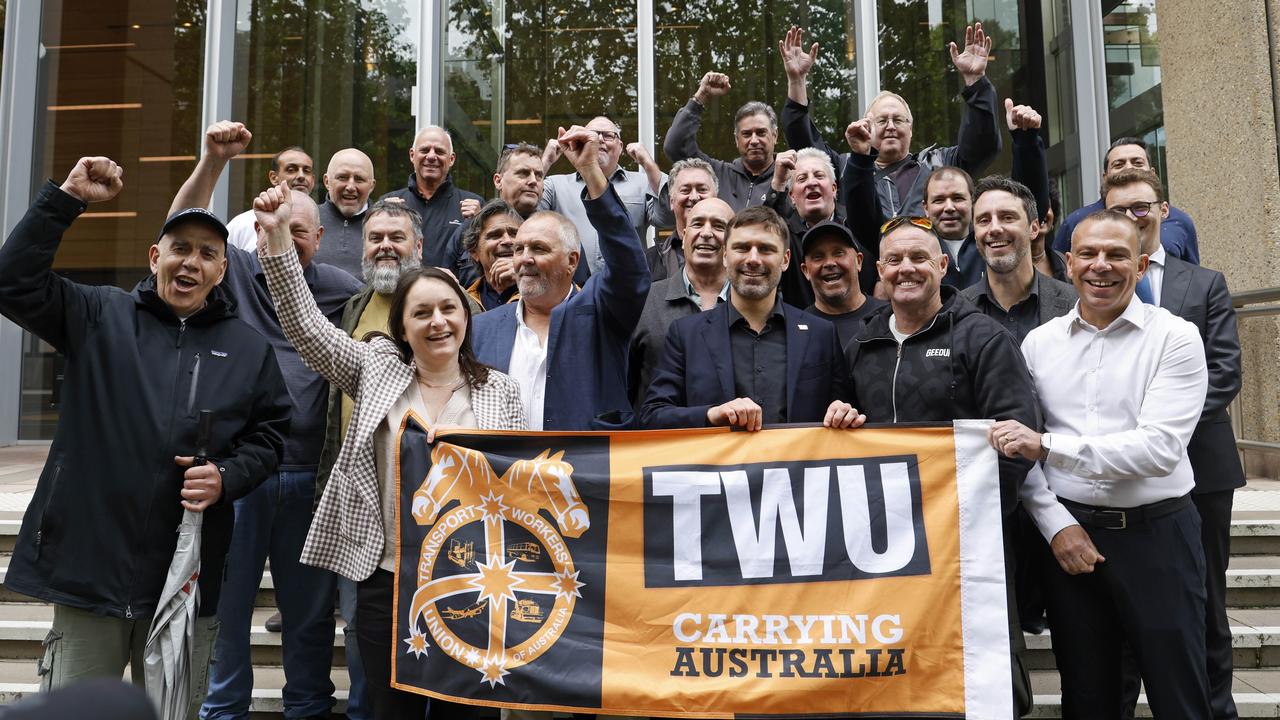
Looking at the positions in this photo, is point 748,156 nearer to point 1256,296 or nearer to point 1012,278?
point 1012,278

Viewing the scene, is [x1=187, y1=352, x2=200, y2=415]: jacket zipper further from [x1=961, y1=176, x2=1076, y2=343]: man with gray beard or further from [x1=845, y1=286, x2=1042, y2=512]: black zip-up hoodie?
[x1=961, y1=176, x2=1076, y2=343]: man with gray beard

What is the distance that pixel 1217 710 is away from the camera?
142 inches

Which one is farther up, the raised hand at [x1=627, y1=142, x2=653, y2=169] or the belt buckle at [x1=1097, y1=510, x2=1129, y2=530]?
the raised hand at [x1=627, y1=142, x2=653, y2=169]

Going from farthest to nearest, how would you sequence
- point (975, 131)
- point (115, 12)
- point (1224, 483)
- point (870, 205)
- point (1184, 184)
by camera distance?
point (115, 12), point (1184, 184), point (975, 131), point (870, 205), point (1224, 483)

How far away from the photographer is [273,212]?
353cm

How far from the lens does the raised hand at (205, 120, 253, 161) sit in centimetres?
365

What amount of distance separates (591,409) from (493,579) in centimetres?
83

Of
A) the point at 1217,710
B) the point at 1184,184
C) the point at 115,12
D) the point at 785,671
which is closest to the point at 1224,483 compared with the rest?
the point at 1217,710

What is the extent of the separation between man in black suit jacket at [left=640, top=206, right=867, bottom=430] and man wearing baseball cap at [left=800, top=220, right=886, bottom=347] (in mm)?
450

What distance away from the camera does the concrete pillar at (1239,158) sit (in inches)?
288

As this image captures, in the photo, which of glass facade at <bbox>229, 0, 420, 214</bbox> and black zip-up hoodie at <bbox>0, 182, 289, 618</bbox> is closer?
black zip-up hoodie at <bbox>0, 182, 289, 618</bbox>

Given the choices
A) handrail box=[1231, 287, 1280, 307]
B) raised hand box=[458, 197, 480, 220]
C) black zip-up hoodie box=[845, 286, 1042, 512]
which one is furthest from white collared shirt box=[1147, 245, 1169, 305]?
raised hand box=[458, 197, 480, 220]

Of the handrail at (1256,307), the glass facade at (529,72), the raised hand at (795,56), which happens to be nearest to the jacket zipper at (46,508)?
the raised hand at (795,56)

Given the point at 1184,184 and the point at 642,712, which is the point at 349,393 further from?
the point at 1184,184
